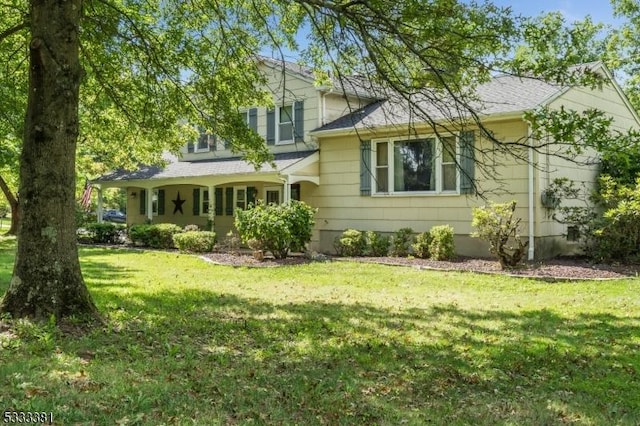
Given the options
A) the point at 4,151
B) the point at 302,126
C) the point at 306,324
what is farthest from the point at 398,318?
the point at 4,151

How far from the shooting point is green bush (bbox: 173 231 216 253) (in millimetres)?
16172

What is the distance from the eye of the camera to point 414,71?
7.55 m

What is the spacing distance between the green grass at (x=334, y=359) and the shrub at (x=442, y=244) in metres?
3.86

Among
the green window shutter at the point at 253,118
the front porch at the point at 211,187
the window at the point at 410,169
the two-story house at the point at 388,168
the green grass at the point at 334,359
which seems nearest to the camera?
the green grass at the point at 334,359

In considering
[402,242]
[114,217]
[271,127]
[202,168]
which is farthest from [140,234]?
[114,217]

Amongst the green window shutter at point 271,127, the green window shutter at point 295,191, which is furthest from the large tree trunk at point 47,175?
the green window shutter at point 271,127

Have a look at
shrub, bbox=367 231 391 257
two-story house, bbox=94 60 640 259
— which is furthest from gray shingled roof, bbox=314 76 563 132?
shrub, bbox=367 231 391 257

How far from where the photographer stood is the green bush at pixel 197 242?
16172 millimetres

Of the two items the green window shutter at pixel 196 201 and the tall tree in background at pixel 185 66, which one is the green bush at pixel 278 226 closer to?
the tall tree in background at pixel 185 66

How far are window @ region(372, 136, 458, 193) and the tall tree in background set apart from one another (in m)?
5.22

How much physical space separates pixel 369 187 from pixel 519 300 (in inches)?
294

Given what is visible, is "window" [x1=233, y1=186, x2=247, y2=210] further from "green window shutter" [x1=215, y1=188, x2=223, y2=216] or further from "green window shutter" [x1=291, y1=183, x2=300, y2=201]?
"green window shutter" [x1=291, y1=183, x2=300, y2=201]

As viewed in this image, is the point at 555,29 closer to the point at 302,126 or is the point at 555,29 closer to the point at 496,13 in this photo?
the point at 496,13

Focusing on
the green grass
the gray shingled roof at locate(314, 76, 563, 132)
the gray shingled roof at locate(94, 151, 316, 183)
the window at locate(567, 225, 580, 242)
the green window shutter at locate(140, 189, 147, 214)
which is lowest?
the green grass
